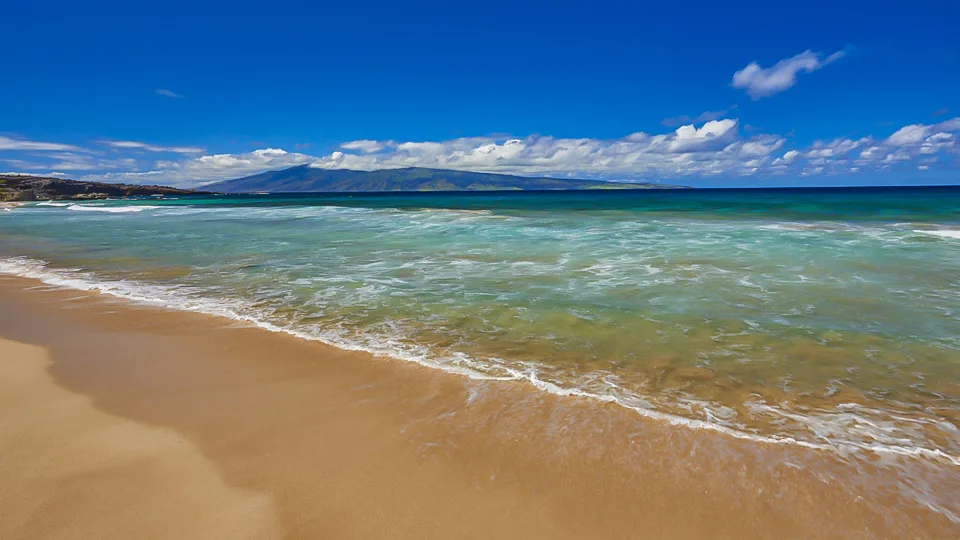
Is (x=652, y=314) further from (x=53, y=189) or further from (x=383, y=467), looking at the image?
(x=53, y=189)

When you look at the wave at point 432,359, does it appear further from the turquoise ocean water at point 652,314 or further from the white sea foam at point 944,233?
the white sea foam at point 944,233

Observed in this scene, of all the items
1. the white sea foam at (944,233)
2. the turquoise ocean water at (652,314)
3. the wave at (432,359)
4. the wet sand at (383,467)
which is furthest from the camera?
the white sea foam at (944,233)

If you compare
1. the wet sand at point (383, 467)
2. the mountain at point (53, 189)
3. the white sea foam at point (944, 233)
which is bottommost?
the white sea foam at point (944, 233)

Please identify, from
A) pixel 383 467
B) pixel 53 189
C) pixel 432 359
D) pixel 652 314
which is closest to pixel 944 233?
pixel 652 314

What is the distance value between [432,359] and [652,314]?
4412mm

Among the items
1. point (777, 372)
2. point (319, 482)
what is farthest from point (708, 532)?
point (777, 372)

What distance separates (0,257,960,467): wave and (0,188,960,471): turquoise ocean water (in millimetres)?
27

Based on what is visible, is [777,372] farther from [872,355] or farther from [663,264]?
[663,264]

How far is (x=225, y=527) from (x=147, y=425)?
2064 mm

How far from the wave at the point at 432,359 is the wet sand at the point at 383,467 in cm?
16

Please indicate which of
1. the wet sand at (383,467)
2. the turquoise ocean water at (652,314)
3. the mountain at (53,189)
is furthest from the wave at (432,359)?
the mountain at (53,189)

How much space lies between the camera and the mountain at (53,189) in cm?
8856

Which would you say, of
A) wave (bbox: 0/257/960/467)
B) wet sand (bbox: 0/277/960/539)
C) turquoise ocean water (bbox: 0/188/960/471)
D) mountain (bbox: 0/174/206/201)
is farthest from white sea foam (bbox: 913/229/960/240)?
mountain (bbox: 0/174/206/201)

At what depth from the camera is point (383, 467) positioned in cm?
382
